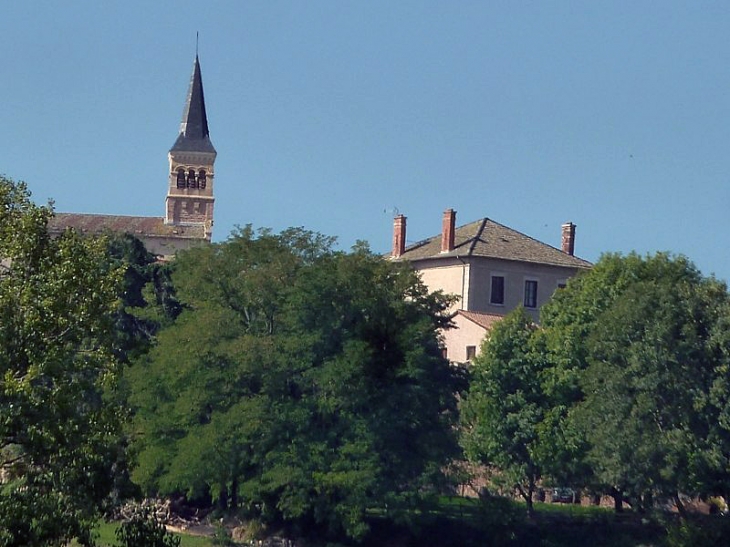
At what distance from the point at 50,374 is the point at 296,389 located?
87.5 feet

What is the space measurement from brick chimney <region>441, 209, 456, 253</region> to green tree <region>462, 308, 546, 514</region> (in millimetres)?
18313

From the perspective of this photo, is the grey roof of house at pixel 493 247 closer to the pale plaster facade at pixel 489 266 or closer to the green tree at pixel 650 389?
the pale plaster facade at pixel 489 266

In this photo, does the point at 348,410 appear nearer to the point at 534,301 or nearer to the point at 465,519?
the point at 465,519

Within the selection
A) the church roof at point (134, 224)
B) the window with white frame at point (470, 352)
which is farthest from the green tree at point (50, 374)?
the church roof at point (134, 224)

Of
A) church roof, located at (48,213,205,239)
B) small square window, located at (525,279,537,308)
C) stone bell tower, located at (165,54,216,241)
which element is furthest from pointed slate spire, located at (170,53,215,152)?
small square window, located at (525,279,537,308)

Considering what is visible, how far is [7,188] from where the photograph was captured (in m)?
20.3

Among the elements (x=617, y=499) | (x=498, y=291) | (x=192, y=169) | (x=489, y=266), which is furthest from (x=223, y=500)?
(x=192, y=169)

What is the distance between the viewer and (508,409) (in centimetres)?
4791

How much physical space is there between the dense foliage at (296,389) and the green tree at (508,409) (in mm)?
1770

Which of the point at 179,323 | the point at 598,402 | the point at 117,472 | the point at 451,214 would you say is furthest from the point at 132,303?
the point at 117,472

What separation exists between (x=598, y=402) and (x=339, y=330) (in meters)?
8.95

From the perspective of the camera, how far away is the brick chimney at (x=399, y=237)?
234 feet

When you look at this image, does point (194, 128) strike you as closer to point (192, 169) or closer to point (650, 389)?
point (192, 169)

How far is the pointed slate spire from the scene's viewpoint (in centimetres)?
14150
